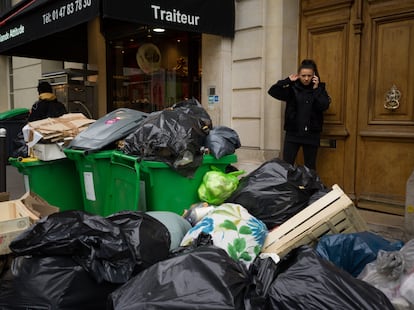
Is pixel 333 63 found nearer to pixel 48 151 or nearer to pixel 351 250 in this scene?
pixel 351 250

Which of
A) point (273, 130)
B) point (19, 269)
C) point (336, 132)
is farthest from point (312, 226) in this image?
point (273, 130)

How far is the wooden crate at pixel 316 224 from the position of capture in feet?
10.1

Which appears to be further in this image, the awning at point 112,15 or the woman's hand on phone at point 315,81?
the awning at point 112,15

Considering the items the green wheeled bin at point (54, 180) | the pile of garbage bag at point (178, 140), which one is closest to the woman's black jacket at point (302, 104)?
the pile of garbage bag at point (178, 140)

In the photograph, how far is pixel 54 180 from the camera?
490cm

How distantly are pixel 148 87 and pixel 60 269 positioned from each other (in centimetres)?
670

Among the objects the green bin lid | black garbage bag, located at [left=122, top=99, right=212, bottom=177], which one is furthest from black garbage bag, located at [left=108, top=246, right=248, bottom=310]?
the green bin lid

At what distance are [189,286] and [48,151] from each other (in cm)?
324

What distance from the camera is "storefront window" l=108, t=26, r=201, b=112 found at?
26.8ft

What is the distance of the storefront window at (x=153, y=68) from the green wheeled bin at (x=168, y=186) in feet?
14.8

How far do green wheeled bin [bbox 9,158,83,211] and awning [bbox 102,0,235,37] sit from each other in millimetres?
1808

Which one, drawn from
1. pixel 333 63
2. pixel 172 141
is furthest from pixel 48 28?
pixel 333 63

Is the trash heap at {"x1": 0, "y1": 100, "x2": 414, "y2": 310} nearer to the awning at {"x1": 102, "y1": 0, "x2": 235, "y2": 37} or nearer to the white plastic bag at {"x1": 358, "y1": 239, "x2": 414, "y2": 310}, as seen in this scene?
the white plastic bag at {"x1": 358, "y1": 239, "x2": 414, "y2": 310}

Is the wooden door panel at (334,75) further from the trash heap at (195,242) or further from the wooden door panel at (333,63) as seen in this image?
the trash heap at (195,242)
